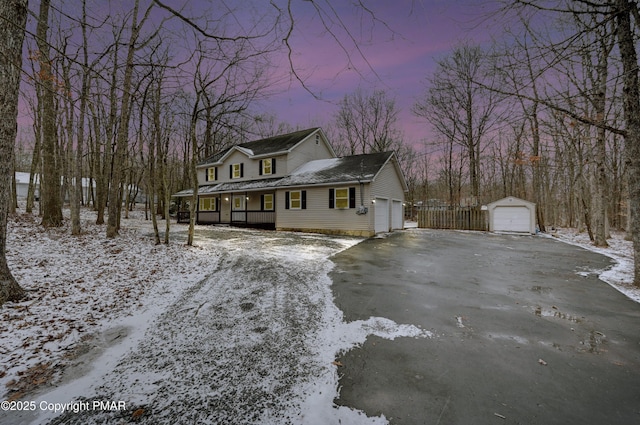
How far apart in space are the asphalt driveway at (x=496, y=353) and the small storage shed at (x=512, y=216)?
1306 cm

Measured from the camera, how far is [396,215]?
18625mm

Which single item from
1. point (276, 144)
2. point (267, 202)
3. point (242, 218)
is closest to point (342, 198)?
point (267, 202)

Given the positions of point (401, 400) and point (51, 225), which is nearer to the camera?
point (401, 400)

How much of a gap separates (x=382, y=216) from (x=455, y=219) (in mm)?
7577

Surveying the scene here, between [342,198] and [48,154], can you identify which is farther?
[342,198]

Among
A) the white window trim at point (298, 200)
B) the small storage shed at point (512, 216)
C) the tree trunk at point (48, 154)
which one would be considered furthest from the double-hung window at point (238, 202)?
the small storage shed at point (512, 216)

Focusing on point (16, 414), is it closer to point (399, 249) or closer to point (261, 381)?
point (261, 381)

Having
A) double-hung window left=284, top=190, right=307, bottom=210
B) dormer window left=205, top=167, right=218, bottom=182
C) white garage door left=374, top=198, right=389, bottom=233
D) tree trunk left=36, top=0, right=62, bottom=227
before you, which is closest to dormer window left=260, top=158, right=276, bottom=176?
double-hung window left=284, top=190, right=307, bottom=210

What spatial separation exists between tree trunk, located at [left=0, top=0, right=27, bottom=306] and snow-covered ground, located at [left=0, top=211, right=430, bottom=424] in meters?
0.43

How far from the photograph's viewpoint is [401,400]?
223 cm

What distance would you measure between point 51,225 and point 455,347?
1353 cm

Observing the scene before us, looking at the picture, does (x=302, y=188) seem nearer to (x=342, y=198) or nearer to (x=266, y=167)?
(x=342, y=198)

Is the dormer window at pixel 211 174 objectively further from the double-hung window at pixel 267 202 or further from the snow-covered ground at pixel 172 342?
the snow-covered ground at pixel 172 342

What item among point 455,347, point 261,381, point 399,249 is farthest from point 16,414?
point 399,249
